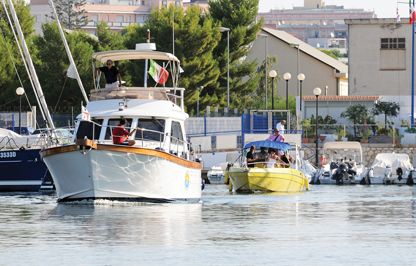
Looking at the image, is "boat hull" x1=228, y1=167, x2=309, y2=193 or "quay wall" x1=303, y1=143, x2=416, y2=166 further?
"quay wall" x1=303, y1=143, x2=416, y2=166

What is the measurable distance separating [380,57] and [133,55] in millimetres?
56239

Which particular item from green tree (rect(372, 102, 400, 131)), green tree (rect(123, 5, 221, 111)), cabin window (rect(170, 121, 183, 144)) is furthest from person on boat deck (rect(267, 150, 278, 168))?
green tree (rect(123, 5, 221, 111))

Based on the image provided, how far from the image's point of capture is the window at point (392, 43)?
98.4 metres

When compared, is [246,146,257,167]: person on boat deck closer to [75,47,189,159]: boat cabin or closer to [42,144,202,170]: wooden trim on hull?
[75,47,189,159]: boat cabin

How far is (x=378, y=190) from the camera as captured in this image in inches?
2218

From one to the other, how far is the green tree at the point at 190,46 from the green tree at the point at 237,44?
2.22 m

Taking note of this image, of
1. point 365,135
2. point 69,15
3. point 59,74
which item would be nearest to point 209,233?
point 365,135

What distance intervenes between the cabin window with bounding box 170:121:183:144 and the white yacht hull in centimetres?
132

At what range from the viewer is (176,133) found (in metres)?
41.8

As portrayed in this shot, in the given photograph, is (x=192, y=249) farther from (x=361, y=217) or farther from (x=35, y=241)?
(x=361, y=217)

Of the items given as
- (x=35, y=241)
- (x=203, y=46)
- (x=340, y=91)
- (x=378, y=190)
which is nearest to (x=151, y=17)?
(x=203, y=46)

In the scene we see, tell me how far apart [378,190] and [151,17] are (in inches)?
1693

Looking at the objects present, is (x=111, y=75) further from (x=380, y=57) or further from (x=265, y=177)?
(x=380, y=57)

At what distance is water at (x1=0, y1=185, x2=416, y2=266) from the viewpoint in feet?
87.8
